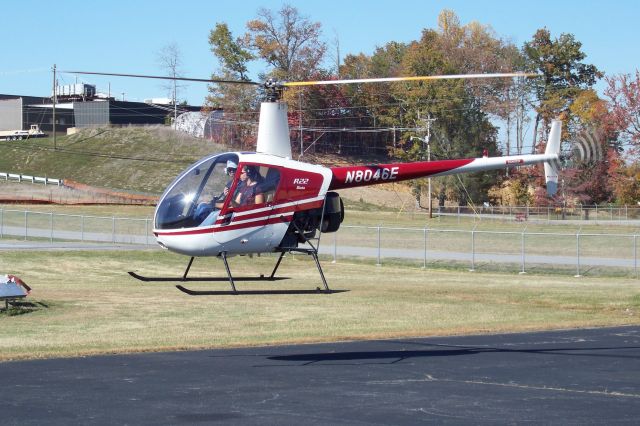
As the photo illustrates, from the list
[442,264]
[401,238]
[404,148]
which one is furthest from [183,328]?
[404,148]

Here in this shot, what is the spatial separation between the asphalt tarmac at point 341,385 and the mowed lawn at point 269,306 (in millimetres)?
2596

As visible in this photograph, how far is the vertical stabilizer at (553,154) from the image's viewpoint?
21688mm

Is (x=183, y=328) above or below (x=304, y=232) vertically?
below

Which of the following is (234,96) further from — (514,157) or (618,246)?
(514,157)

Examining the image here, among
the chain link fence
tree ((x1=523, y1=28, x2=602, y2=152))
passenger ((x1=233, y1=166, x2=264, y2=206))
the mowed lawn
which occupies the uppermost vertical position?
tree ((x1=523, y1=28, x2=602, y2=152))

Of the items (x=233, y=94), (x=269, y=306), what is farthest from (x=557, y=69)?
(x=269, y=306)

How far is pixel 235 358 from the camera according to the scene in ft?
64.3

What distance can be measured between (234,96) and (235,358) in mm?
80713

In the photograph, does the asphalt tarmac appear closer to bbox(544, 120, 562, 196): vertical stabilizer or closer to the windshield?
the windshield

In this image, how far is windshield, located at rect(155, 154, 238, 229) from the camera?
17875 mm

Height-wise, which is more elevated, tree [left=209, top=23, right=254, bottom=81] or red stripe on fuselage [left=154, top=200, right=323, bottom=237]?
tree [left=209, top=23, right=254, bottom=81]

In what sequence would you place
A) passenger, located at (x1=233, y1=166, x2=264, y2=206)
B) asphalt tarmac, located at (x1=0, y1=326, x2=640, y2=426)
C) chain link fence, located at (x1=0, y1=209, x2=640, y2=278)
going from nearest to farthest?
asphalt tarmac, located at (x1=0, y1=326, x2=640, y2=426), passenger, located at (x1=233, y1=166, x2=264, y2=206), chain link fence, located at (x1=0, y1=209, x2=640, y2=278)

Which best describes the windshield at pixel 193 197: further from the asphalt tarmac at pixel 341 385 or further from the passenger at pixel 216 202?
the asphalt tarmac at pixel 341 385

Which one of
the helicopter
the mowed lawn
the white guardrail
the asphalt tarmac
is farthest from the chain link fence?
the helicopter
